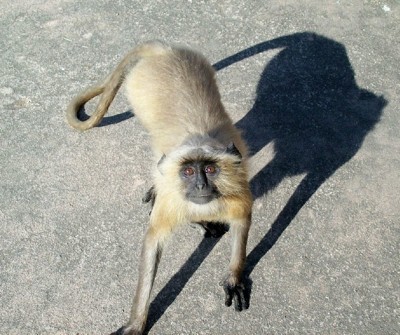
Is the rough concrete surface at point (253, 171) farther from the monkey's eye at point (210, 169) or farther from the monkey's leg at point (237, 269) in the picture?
the monkey's eye at point (210, 169)

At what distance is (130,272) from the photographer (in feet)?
14.3

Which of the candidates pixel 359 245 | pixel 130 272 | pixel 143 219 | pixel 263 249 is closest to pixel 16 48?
pixel 143 219

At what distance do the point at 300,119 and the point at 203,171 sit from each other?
210cm

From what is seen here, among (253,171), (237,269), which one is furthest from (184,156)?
(253,171)

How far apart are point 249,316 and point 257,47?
3.28 metres

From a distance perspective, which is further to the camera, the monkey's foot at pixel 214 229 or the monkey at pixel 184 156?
the monkey's foot at pixel 214 229

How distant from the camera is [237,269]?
423cm

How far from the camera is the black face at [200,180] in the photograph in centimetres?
371

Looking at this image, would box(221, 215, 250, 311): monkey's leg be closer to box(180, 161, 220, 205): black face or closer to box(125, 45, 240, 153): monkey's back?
box(180, 161, 220, 205): black face

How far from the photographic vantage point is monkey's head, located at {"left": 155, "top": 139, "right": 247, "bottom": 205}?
3709 mm

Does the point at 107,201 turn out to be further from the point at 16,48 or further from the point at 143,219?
the point at 16,48

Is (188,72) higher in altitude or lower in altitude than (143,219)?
higher

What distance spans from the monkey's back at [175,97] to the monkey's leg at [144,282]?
0.71 m

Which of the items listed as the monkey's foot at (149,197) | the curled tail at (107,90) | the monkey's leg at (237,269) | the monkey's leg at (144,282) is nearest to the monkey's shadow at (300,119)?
the monkey's leg at (237,269)
